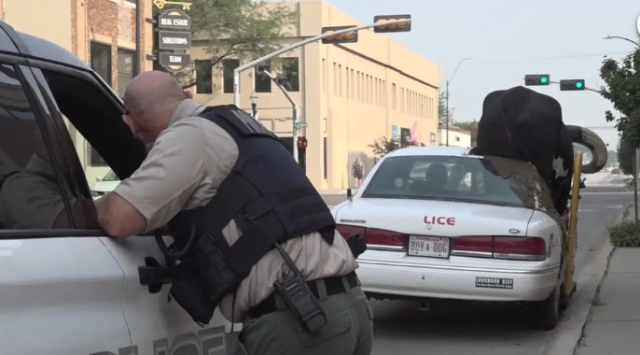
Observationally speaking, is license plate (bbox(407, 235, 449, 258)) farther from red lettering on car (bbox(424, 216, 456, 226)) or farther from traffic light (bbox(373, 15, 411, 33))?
traffic light (bbox(373, 15, 411, 33))

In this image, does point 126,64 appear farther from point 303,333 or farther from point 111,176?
point 303,333

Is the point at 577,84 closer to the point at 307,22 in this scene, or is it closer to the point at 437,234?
the point at 307,22

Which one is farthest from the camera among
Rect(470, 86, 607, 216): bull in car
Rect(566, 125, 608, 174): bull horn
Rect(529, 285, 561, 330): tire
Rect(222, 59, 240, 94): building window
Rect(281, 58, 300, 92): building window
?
Rect(281, 58, 300, 92): building window

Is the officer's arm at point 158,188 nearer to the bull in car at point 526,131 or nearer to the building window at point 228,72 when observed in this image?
the bull in car at point 526,131

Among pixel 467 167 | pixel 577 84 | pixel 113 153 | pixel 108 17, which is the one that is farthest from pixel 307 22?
pixel 113 153

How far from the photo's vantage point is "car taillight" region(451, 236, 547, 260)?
766 centimetres

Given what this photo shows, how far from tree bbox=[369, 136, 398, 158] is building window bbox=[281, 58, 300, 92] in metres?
9.36

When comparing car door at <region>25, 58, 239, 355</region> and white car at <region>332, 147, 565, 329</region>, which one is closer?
car door at <region>25, 58, 239, 355</region>

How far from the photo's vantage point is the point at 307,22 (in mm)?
54406

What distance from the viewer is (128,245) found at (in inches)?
116

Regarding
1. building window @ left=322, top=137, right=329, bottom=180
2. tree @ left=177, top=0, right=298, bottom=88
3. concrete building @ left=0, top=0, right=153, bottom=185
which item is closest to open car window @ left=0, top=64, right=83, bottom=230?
concrete building @ left=0, top=0, right=153, bottom=185

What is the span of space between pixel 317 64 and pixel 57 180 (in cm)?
5082

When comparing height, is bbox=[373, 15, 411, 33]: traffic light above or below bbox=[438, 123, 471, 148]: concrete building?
above

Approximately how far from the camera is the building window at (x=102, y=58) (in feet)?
95.6
